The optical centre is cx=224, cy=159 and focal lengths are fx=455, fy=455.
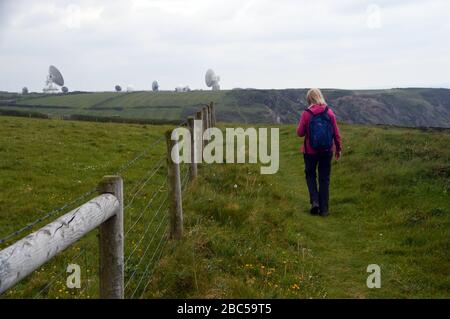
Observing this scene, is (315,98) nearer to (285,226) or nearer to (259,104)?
(285,226)

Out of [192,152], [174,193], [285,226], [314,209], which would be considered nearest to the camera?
[174,193]

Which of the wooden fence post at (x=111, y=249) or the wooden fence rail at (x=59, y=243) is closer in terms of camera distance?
the wooden fence rail at (x=59, y=243)

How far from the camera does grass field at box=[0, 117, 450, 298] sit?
19.1ft

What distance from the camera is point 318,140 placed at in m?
9.32

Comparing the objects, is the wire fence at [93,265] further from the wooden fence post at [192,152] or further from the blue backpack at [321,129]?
the blue backpack at [321,129]

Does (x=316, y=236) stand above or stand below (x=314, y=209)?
below

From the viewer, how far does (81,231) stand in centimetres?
321

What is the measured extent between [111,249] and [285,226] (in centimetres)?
474

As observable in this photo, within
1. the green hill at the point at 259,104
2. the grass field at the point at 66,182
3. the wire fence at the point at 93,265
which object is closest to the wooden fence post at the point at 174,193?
the wire fence at the point at 93,265

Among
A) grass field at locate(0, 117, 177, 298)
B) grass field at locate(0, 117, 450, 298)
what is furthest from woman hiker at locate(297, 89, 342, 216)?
grass field at locate(0, 117, 177, 298)

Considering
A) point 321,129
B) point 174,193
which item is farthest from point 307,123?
point 174,193

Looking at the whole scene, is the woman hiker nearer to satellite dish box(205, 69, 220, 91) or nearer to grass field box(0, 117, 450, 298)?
grass field box(0, 117, 450, 298)

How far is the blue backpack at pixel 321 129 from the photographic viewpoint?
9305 millimetres
